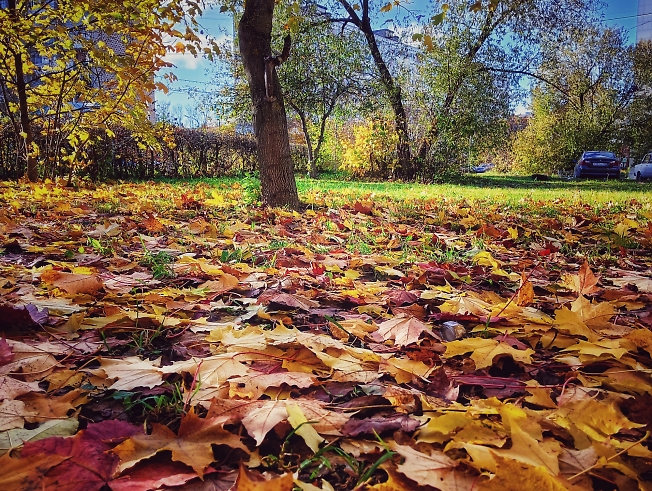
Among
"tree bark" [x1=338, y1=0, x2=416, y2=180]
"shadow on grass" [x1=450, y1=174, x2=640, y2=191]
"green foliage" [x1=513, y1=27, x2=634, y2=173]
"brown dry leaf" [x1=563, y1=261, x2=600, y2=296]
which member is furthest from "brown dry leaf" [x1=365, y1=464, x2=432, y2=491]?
"green foliage" [x1=513, y1=27, x2=634, y2=173]

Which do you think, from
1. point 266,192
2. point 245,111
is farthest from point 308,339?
point 245,111

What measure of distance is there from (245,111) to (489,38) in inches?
338

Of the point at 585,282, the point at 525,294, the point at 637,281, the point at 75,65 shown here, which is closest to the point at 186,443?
the point at 525,294

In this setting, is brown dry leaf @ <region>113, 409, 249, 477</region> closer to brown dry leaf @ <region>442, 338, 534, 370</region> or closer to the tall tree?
brown dry leaf @ <region>442, 338, 534, 370</region>

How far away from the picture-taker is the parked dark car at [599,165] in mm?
19047

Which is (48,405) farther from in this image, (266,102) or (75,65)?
(75,65)

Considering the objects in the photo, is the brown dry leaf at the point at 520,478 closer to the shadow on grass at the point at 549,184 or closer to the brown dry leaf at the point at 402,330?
the brown dry leaf at the point at 402,330

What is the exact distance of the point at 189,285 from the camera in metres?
2.10

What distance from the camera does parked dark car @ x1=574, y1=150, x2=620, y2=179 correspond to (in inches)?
750

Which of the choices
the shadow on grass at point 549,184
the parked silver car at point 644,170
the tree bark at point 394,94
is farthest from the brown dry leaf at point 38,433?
the parked silver car at point 644,170

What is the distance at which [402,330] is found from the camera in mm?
1443

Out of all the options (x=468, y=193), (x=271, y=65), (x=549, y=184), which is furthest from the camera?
(x=549, y=184)

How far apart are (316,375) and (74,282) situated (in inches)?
44.6

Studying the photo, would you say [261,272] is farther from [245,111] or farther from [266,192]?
[245,111]
